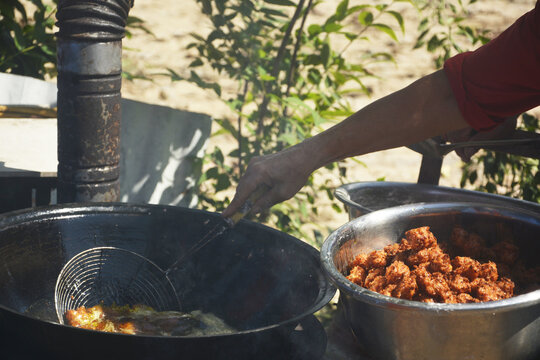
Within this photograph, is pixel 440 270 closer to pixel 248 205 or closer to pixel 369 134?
pixel 369 134

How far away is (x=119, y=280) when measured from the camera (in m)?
2.15

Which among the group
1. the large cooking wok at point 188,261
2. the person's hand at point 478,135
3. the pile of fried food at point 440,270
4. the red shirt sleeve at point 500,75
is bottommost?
the large cooking wok at point 188,261

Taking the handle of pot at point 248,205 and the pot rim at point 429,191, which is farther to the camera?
the pot rim at point 429,191

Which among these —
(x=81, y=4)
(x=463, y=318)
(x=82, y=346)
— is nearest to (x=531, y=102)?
(x=463, y=318)

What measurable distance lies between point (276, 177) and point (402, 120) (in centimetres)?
45

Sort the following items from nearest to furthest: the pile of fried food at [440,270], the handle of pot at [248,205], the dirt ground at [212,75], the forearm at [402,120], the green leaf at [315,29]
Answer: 1. the pile of fried food at [440,270]
2. the forearm at [402,120]
3. the handle of pot at [248,205]
4. the green leaf at [315,29]
5. the dirt ground at [212,75]

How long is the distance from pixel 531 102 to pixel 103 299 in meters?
1.59

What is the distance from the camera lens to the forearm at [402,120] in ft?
5.41

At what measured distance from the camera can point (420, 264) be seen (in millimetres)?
1598

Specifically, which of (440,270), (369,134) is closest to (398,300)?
(440,270)

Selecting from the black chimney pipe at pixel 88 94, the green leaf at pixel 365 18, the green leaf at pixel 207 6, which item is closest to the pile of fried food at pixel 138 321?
the black chimney pipe at pixel 88 94

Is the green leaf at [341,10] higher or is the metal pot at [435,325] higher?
the green leaf at [341,10]

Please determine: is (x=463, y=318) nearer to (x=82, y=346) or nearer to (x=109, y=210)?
(x=82, y=346)

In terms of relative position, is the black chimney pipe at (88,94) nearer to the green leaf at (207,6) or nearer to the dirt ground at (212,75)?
the green leaf at (207,6)
